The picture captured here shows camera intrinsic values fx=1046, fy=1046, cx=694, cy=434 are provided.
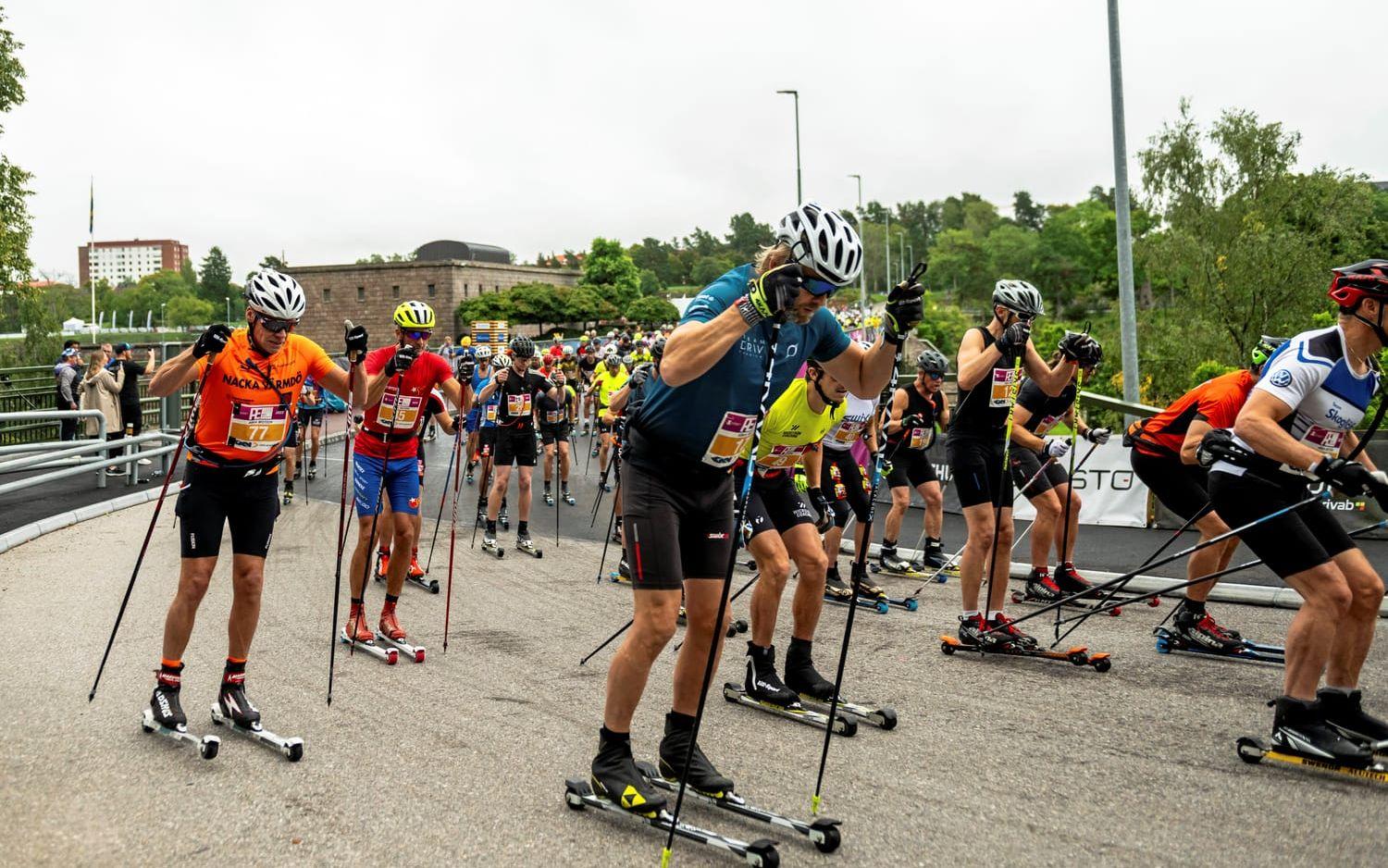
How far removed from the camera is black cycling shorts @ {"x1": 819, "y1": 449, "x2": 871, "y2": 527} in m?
9.15

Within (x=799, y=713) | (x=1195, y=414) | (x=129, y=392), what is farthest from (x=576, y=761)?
(x=129, y=392)

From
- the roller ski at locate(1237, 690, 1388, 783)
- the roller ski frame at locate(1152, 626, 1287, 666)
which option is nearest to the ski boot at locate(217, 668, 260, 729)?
the roller ski at locate(1237, 690, 1388, 783)

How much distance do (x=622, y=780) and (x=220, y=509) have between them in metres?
2.65

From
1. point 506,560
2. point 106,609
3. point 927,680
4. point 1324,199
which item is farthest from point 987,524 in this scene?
point 1324,199

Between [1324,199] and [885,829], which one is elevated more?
[1324,199]

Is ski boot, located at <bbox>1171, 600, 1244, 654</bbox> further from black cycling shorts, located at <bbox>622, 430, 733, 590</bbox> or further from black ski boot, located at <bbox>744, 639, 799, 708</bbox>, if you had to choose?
black cycling shorts, located at <bbox>622, 430, 733, 590</bbox>

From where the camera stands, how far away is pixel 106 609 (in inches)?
321

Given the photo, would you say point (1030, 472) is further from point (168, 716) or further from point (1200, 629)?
point (168, 716)

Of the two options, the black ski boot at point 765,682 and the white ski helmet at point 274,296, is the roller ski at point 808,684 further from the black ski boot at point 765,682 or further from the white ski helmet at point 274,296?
the white ski helmet at point 274,296

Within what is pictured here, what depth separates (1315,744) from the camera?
483 centimetres

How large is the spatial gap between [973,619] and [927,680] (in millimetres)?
882

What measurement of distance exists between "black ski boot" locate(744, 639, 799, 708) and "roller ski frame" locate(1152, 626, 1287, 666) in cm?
297

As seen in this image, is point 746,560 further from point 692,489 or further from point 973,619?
point 692,489

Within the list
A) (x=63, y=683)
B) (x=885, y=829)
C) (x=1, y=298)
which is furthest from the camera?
(x=1, y=298)
